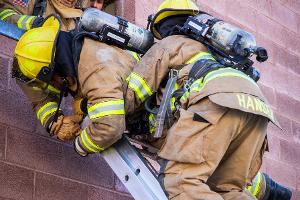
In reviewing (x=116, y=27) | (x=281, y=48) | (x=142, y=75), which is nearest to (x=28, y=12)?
(x=116, y=27)

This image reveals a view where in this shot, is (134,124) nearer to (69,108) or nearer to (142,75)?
(142,75)

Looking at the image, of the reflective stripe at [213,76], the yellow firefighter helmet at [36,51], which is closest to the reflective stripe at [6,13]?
the yellow firefighter helmet at [36,51]

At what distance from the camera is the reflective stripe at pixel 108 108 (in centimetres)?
370

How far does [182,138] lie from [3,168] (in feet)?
4.08

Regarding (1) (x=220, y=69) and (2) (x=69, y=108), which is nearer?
(1) (x=220, y=69)

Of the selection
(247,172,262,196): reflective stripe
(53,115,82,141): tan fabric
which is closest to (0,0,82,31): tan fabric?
(53,115,82,141): tan fabric

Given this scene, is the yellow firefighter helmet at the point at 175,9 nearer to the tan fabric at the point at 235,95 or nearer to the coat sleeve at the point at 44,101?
the tan fabric at the point at 235,95

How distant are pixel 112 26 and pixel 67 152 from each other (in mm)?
983

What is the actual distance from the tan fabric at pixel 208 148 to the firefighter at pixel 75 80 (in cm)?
33

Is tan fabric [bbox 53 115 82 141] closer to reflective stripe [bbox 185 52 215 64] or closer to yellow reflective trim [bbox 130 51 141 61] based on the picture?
yellow reflective trim [bbox 130 51 141 61]

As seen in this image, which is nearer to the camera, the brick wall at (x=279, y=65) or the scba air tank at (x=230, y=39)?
the scba air tank at (x=230, y=39)

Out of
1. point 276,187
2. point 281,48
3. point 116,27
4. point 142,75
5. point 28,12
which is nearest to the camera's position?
point 142,75

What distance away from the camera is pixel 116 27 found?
13.3 feet

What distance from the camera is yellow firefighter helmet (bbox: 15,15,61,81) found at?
3.92 metres
